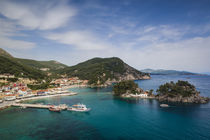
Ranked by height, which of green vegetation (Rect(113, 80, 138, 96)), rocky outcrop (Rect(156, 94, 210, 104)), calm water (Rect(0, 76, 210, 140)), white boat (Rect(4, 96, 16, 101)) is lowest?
calm water (Rect(0, 76, 210, 140))

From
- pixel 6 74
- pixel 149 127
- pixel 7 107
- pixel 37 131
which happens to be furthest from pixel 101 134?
pixel 6 74

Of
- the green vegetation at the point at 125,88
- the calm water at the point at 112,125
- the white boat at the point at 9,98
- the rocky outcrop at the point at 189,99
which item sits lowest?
the calm water at the point at 112,125

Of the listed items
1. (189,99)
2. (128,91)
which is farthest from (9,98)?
(189,99)

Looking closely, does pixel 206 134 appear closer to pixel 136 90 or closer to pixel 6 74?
pixel 136 90

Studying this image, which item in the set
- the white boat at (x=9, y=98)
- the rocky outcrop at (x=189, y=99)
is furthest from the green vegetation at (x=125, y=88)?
the white boat at (x=9, y=98)

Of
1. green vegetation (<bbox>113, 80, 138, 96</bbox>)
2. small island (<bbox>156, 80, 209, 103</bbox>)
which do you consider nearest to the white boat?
green vegetation (<bbox>113, 80, 138, 96</bbox>)

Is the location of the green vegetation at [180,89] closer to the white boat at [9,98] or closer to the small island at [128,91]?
the small island at [128,91]

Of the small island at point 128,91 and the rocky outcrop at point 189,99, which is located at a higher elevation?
the small island at point 128,91

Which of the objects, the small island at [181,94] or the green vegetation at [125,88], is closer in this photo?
the small island at [181,94]

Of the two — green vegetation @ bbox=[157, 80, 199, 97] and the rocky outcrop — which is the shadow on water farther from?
green vegetation @ bbox=[157, 80, 199, 97]

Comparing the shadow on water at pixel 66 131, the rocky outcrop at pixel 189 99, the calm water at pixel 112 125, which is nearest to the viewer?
the shadow on water at pixel 66 131
